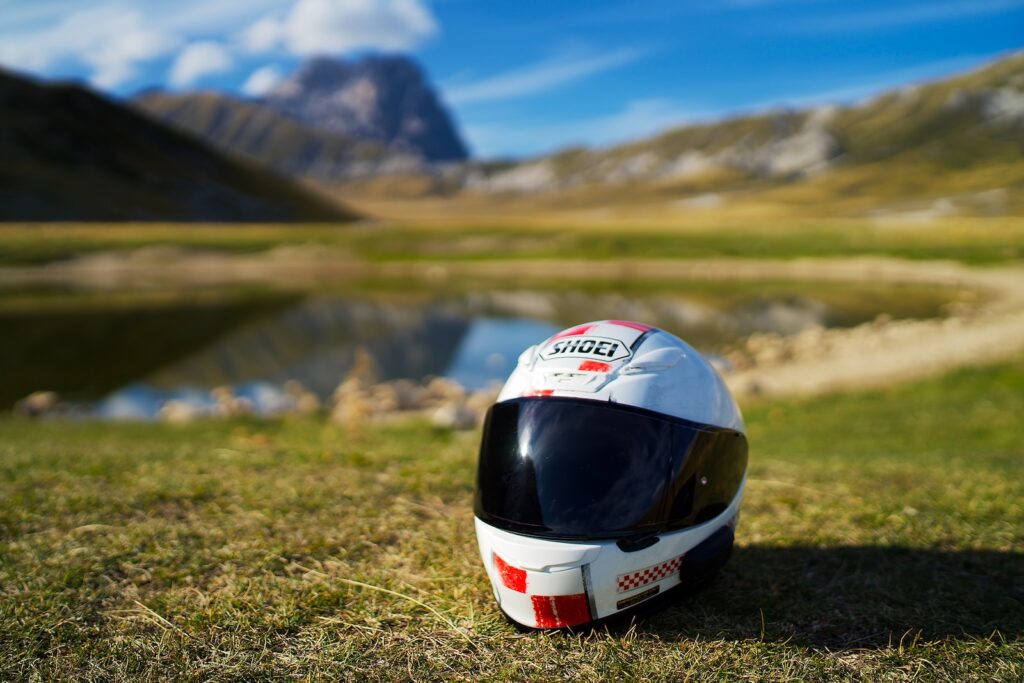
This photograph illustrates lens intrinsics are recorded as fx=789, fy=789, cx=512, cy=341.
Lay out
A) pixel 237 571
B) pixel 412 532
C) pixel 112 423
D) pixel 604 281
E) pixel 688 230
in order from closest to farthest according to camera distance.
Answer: pixel 237 571 → pixel 412 532 → pixel 112 423 → pixel 604 281 → pixel 688 230

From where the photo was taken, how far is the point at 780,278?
70.1 meters

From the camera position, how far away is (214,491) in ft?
25.3

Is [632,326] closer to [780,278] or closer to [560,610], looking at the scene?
[560,610]

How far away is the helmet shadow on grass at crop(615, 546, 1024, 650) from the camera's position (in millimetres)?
4922

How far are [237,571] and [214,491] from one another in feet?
7.16

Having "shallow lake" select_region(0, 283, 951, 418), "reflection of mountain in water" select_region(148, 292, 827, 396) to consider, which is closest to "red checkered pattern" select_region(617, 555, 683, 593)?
"shallow lake" select_region(0, 283, 951, 418)

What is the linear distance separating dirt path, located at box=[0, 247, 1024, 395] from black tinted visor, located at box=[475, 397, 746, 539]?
1808 centimetres

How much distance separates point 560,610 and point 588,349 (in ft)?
5.43

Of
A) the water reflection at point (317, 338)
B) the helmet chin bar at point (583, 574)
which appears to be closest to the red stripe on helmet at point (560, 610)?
the helmet chin bar at point (583, 574)

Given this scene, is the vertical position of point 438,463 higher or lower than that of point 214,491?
lower

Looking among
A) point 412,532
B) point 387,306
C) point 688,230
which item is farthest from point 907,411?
point 688,230

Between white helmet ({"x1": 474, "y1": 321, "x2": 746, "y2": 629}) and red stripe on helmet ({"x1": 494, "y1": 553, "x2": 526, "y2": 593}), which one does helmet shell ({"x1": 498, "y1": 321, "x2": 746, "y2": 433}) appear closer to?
white helmet ({"x1": 474, "y1": 321, "x2": 746, "y2": 629})

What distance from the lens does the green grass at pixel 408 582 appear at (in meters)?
4.58

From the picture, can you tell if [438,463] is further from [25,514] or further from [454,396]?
[454,396]
